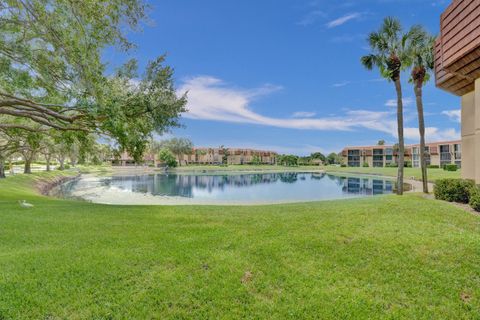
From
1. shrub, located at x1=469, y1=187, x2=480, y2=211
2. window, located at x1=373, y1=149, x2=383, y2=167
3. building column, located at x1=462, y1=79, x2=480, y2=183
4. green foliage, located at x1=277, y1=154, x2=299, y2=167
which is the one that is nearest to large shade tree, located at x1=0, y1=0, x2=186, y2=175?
shrub, located at x1=469, y1=187, x2=480, y2=211

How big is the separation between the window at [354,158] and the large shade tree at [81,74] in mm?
77325

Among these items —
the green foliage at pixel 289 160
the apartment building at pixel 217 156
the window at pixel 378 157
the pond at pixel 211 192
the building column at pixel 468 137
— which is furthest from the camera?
the apartment building at pixel 217 156

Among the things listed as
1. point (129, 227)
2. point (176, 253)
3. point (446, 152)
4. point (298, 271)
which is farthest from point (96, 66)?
point (446, 152)

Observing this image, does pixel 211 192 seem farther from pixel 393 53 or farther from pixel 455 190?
pixel 455 190

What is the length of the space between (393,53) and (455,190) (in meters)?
8.17

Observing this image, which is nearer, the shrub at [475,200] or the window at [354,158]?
the shrub at [475,200]

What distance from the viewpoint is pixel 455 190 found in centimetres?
970

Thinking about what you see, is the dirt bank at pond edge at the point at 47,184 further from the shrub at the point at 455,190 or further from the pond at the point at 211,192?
the shrub at the point at 455,190

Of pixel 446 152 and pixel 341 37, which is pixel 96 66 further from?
pixel 446 152

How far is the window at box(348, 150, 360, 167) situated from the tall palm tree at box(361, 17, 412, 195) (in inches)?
2758

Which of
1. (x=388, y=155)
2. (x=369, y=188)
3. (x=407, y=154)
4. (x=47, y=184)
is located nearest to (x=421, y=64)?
(x=369, y=188)

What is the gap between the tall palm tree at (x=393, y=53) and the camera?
14.2 meters

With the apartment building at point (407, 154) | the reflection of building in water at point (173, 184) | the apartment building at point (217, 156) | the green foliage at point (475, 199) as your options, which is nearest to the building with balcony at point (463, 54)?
the green foliage at point (475, 199)

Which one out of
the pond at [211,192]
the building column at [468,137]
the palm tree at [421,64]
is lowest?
the pond at [211,192]
